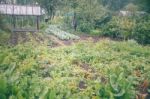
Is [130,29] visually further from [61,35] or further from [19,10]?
[19,10]

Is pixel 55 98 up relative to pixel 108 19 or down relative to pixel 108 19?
down

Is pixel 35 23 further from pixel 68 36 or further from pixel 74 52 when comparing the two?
pixel 74 52

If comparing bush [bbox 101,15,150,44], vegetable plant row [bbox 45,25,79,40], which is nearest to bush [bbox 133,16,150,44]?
bush [bbox 101,15,150,44]

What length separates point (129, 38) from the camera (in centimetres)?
2708

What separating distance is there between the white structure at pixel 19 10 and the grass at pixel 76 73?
10321 millimetres

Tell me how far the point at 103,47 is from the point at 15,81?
10.5m

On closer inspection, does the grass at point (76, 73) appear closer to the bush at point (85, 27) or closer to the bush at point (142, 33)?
the bush at point (142, 33)

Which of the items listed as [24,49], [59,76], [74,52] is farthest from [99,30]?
[59,76]

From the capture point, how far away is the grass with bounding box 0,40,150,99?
9.89 meters

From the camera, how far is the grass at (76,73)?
9.89m

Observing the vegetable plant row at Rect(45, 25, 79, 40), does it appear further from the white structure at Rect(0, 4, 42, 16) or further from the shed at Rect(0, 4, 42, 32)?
the white structure at Rect(0, 4, 42, 16)

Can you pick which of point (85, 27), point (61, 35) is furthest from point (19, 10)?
point (85, 27)

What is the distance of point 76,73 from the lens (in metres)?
13.5

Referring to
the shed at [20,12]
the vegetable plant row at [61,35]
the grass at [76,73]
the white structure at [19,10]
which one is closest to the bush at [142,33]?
the vegetable plant row at [61,35]
